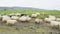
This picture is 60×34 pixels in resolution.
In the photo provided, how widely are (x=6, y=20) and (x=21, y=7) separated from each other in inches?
61.9

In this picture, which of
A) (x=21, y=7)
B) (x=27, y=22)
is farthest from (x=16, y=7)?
(x=27, y=22)

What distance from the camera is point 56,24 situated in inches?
87.0

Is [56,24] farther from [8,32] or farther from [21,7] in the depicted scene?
[21,7]

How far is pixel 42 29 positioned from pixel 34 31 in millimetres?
180

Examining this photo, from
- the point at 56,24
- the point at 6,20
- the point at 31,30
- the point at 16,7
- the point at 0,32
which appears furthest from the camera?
the point at 16,7

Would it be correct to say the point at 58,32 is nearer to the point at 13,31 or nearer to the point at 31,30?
the point at 31,30

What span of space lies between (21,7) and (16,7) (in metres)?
0.13

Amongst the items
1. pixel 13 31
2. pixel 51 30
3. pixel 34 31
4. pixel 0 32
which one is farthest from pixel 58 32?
pixel 0 32

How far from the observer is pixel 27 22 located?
244 centimetres

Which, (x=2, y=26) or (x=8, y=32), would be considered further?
(x=2, y=26)

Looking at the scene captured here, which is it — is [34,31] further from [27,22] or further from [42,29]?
[27,22]

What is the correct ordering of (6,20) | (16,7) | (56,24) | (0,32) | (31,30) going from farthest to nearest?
(16,7) < (6,20) < (56,24) < (31,30) < (0,32)

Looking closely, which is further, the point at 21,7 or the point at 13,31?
the point at 21,7

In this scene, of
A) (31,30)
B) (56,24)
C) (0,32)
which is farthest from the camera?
(56,24)
